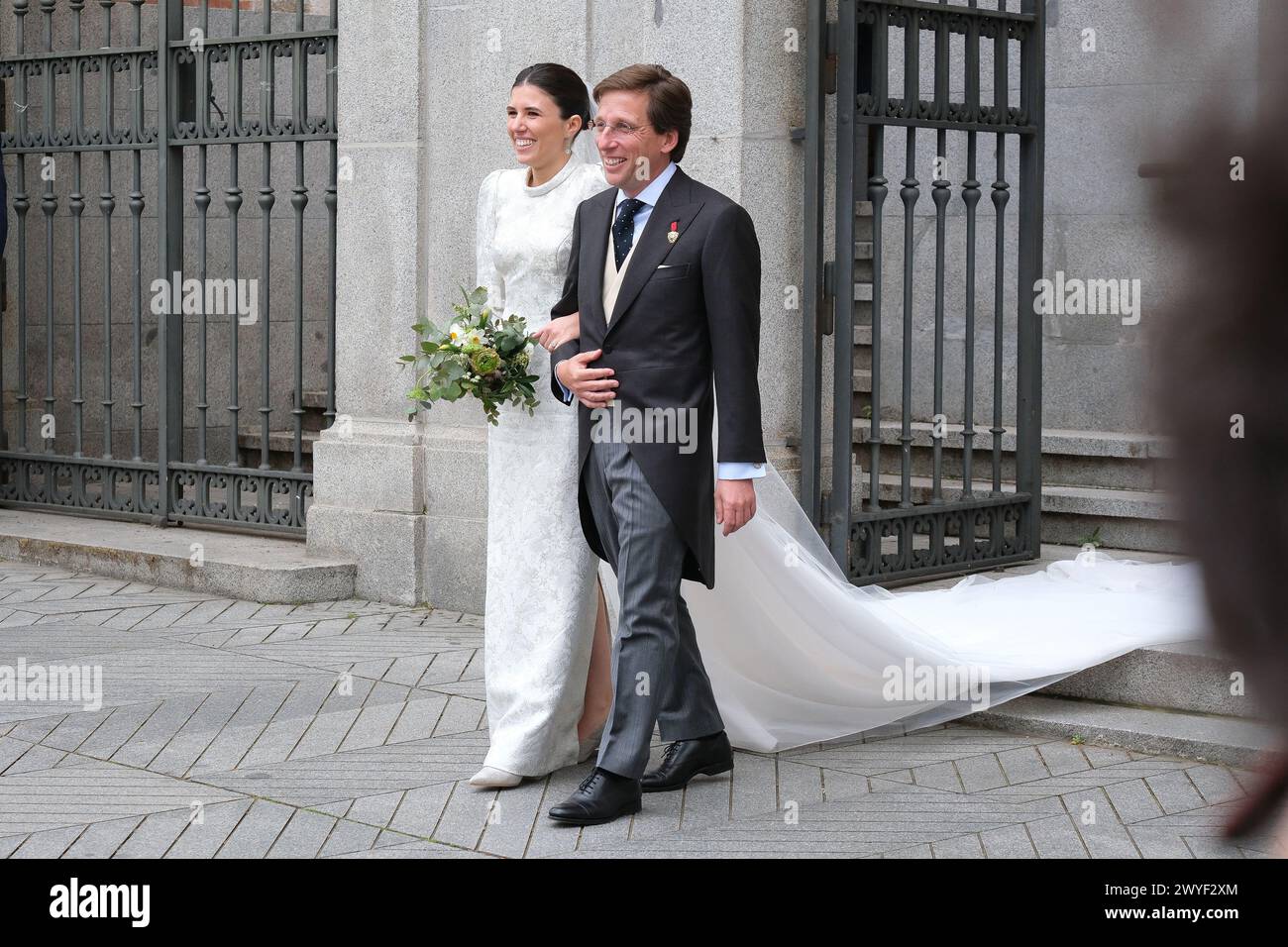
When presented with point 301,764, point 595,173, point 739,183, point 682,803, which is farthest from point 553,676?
point 739,183

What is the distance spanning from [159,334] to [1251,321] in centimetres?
850

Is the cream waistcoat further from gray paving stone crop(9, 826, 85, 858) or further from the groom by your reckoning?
gray paving stone crop(9, 826, 85, 858)

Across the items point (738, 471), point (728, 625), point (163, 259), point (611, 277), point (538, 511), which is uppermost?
point (163, 259)

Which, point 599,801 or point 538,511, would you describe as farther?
point 538,511

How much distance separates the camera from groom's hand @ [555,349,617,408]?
14.8 feet

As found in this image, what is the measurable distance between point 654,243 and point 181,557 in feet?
14.3

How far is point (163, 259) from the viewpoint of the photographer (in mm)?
8828

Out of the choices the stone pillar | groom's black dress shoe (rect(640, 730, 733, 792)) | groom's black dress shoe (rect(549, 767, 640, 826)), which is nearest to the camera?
groom's black dress shoe (rect(549, 767, 640, 826))

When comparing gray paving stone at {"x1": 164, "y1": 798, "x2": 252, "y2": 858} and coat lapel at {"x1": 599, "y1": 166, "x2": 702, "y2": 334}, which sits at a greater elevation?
coat lapel at {"x1": 599, "y1": 166, "x2": 702, "y2": 334}

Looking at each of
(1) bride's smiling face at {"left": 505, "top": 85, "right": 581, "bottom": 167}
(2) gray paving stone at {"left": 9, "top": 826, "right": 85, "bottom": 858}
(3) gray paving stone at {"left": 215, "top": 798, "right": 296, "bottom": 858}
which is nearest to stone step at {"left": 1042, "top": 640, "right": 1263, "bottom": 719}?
(1) bride's smiling face at {"left": 505, "top": 85, "right": 581, "bottom": 167}

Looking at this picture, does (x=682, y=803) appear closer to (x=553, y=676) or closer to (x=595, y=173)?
(x=553, y=676)

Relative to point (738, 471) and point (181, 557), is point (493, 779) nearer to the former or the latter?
point (738, 471)

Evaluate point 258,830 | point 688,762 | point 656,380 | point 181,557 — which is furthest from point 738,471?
point 181,557

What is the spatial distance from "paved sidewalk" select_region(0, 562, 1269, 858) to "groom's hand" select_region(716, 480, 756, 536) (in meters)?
0.81
